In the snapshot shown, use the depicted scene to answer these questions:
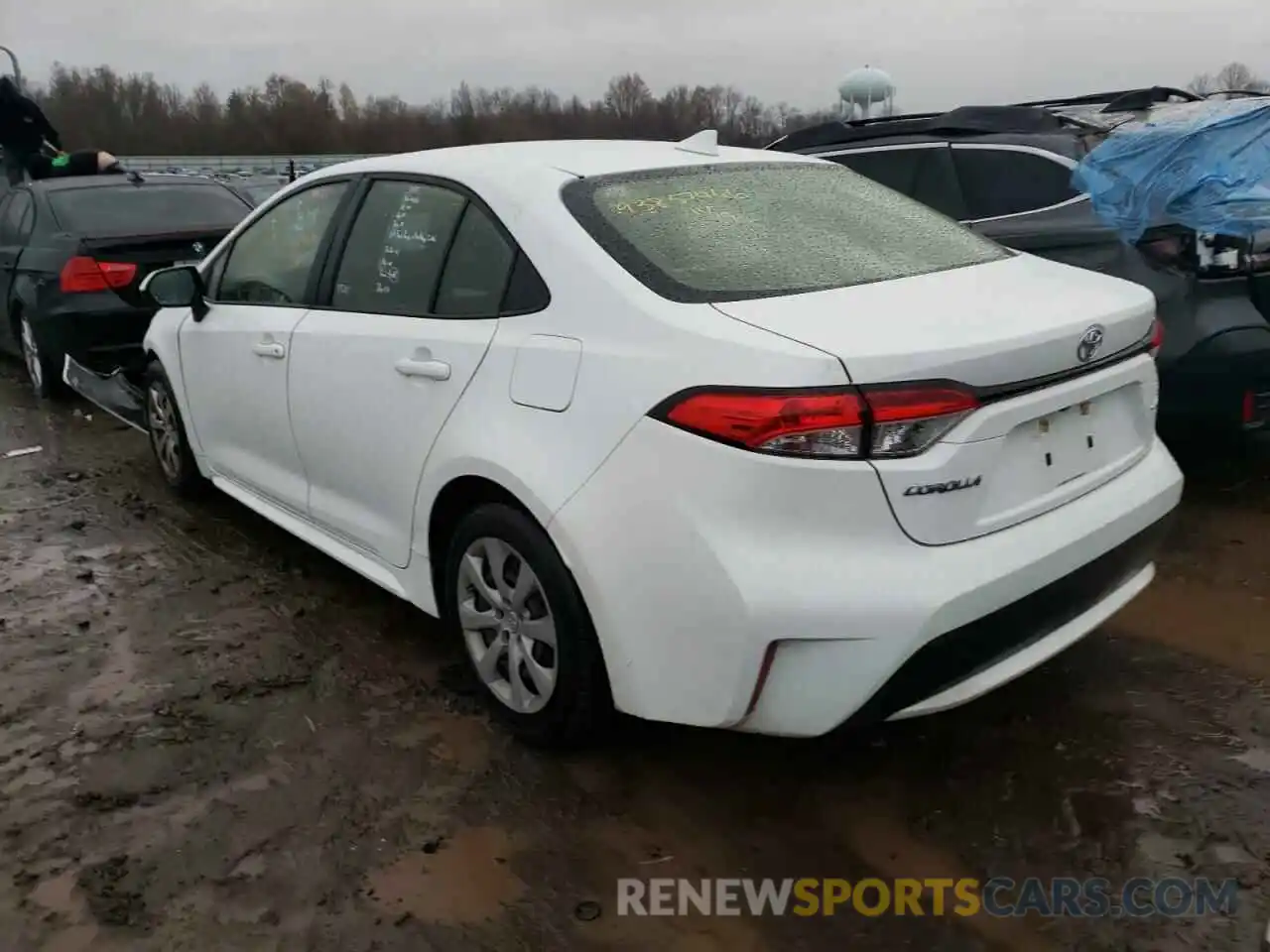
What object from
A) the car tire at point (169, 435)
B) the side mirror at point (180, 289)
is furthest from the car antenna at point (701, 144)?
the car tire at point (169, 435)

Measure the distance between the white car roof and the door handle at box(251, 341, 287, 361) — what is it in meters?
0.66

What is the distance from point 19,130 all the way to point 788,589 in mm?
10838

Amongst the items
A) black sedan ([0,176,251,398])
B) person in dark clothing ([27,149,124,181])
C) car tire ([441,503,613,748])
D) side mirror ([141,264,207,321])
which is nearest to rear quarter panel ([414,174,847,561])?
car tire ([441,503,613,748])

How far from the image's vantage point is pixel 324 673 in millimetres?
3576

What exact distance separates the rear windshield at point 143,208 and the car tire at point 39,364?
762 millimetres

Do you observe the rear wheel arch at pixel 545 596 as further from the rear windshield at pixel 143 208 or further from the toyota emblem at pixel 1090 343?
the rear windshield at pixel 143 208

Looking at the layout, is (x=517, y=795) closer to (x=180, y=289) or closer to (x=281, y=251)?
(x=281, y=251)

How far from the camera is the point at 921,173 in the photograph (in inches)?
225

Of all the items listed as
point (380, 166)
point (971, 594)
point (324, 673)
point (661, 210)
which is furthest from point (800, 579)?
point (380, 166)

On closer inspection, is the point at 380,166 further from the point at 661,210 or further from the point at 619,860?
the point at 619,860

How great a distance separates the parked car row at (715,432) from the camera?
2.31 meters

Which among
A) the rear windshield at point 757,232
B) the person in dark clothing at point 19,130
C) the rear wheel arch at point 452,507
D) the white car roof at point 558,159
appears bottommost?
the rear wheel arch at point 452,507

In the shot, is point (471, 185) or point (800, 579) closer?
point (800, 579)

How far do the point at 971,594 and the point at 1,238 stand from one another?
7.72 m
